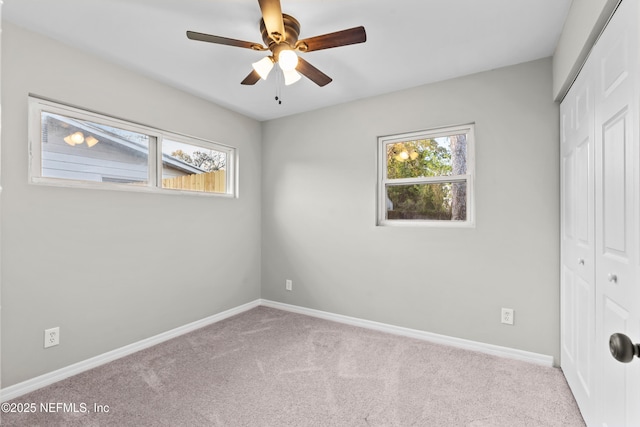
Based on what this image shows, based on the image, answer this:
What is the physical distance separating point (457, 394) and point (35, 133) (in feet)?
10.9

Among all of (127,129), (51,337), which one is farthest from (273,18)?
(51,337)

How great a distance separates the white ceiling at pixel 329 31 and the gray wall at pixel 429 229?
30 centimetres

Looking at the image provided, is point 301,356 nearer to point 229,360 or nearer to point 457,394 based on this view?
point 229,360

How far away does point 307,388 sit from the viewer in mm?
2096

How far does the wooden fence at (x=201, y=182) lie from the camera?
3.06 metres

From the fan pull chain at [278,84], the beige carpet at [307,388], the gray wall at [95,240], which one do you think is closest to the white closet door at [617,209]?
the beige carpet at [307,388]

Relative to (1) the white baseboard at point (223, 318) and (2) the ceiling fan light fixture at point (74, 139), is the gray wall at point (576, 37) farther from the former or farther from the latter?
(2) the ceiling fan light fixture at point (74, 139)

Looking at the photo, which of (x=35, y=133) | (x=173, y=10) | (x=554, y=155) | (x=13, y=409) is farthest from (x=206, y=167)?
(x=554, y=155)

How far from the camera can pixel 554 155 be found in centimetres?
236

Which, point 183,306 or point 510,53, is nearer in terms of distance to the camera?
point 510,53

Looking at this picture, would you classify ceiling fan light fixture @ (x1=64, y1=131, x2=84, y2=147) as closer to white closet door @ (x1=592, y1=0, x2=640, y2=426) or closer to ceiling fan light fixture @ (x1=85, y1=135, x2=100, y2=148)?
ceiling fan light fixture @ (x1=85, y1=135, x2=100, y2=148)

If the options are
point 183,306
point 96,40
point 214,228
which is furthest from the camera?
point 214,228

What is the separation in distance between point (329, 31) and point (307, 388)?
239cm

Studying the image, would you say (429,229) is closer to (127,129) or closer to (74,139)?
(127,129)
